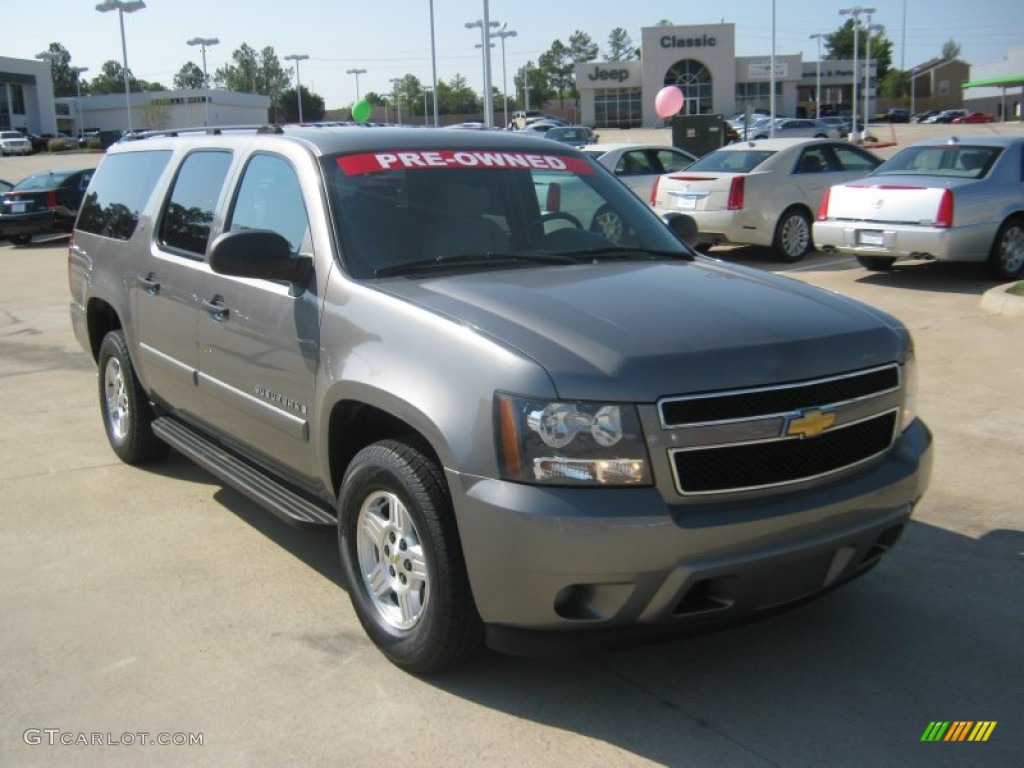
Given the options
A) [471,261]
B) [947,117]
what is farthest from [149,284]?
[947,117]

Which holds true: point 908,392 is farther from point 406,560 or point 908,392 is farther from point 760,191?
point 760,191

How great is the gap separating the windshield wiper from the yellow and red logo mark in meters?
2.17

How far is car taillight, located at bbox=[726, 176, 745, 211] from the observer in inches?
543

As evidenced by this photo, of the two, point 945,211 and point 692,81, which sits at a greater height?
point 692,81

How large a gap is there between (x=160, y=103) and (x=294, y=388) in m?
82.9

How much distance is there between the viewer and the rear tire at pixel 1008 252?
38.5 ft

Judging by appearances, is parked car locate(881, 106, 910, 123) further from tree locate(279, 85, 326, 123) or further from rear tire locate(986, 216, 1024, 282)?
rear tire locate(986, 216, 1024, 282)

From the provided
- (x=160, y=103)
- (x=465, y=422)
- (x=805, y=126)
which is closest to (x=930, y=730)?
(x=465, y=422)

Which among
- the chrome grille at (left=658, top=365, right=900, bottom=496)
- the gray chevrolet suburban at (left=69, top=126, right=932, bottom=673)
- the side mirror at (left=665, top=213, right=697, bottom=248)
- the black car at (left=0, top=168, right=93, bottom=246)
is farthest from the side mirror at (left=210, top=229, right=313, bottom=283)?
the black car at (left=0, top=168, right=93, bottom=246)

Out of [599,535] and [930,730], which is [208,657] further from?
[930,730]

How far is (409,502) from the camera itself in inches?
135

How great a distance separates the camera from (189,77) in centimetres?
16475

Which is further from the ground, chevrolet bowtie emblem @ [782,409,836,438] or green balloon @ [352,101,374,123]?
green balloon @ [352,101,374,123]

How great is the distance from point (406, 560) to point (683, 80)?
8784 centimetres
